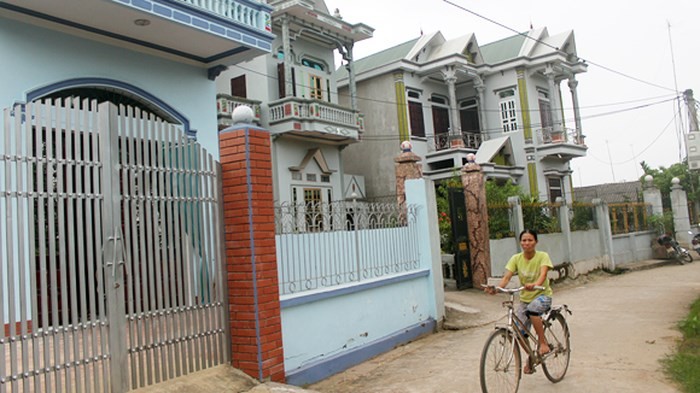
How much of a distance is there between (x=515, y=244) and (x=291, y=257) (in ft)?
24.8

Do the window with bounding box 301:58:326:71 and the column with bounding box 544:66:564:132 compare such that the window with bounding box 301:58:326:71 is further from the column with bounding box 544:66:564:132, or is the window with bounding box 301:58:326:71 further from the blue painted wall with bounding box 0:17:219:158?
the column with bounding box 544:66:564:132

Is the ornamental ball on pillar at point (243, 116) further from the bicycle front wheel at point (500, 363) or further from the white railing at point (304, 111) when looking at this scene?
the white railing at point (304, 111)

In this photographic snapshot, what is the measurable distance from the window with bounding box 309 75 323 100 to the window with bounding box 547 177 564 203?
36.0ft

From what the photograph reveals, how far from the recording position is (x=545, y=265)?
16.5ft

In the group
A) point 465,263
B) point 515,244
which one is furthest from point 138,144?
point 515,244

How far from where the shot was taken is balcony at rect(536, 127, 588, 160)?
22.3 m

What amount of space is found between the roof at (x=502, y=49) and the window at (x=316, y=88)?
9099mm

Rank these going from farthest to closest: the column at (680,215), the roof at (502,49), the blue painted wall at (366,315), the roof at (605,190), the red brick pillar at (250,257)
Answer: the roof at (605,190) < the roof at (502,49) < the column at (680,215) < the blue painted wall at (366,315) < the red brick pillar at (250,257)

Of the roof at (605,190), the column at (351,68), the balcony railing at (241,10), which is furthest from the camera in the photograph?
the roof at (605,190)

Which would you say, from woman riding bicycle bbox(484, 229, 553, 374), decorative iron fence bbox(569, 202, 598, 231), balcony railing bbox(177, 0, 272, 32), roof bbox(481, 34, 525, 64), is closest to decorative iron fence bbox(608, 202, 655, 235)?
decorative iron fence bbox(569, 202, 598, 231)

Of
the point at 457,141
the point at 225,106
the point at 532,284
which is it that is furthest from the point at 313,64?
the point at 532,284

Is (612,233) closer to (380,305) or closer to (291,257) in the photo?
(380,305)

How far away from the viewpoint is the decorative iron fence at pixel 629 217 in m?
16.9

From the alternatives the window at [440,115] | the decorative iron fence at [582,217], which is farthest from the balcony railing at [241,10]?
the window at [440,115]
